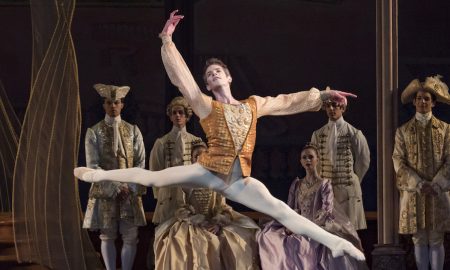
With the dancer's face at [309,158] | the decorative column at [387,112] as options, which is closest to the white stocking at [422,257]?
the decorative column at [387,112]

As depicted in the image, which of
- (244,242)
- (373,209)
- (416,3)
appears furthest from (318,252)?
(416,3)

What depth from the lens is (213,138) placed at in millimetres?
9781

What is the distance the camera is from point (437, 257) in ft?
34.8

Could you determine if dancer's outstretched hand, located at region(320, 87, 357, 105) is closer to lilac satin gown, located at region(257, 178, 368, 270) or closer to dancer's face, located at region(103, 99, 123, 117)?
lilac satin gown, located at region(257, 178, 368, 270)

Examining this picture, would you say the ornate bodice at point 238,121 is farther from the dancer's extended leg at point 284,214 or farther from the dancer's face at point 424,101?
the dancer's face at point 424,101

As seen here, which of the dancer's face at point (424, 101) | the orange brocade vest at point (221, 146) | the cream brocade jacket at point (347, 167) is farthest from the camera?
the cream brocade jacket at point (347, 167)

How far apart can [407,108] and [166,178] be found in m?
3.64

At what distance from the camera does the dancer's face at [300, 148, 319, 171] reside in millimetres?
10523

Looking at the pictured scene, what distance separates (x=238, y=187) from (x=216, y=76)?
0.69 metres

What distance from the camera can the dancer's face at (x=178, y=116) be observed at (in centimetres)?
1098

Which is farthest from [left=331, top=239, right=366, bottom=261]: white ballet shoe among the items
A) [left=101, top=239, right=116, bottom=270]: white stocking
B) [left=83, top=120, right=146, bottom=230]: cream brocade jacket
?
[left=101, top=239, right=116, bottom=270]: white stocking

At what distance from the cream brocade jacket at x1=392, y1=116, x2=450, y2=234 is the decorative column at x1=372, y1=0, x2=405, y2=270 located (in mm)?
59

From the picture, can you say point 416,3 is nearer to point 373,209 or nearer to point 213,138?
point 373,209

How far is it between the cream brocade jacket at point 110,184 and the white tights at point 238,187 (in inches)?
43.7
